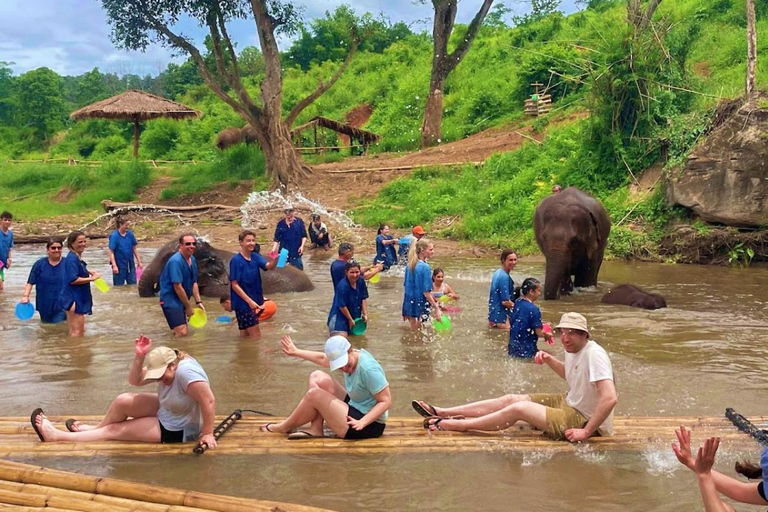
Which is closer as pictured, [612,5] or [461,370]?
[461,370]

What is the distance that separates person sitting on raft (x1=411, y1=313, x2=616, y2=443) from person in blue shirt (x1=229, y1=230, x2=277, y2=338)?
3.31 metres

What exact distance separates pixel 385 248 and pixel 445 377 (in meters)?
5.93

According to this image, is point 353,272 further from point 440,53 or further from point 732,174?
point 440,53

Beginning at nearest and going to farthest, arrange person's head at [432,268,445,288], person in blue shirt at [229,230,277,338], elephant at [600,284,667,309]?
1. person in blue shirt at [229,230,277,338]
2. person's head at [432,268,445,288]
3. elephant at [600,284,667,309]

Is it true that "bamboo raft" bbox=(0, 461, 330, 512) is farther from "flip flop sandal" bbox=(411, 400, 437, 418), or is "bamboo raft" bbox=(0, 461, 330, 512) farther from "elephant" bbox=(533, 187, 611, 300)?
"elephant" bbox=(533, 187, 611, 300)

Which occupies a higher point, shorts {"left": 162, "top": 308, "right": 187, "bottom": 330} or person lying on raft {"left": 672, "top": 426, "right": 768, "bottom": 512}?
person lying on raft {"left": 672, "top": 426, "right": 768, "bottom": 512}

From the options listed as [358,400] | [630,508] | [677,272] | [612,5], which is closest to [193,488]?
[358,400]

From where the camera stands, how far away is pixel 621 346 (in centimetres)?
867

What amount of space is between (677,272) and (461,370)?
7394mm

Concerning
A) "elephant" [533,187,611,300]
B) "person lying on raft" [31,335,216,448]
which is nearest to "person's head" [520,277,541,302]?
"person lying on raft" [31,335,216,448]

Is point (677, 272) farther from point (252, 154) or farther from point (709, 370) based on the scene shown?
point (252, 154)

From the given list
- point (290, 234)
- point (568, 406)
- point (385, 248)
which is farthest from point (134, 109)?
point (568, 406)

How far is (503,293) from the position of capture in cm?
877

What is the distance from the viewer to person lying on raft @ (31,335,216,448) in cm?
526
